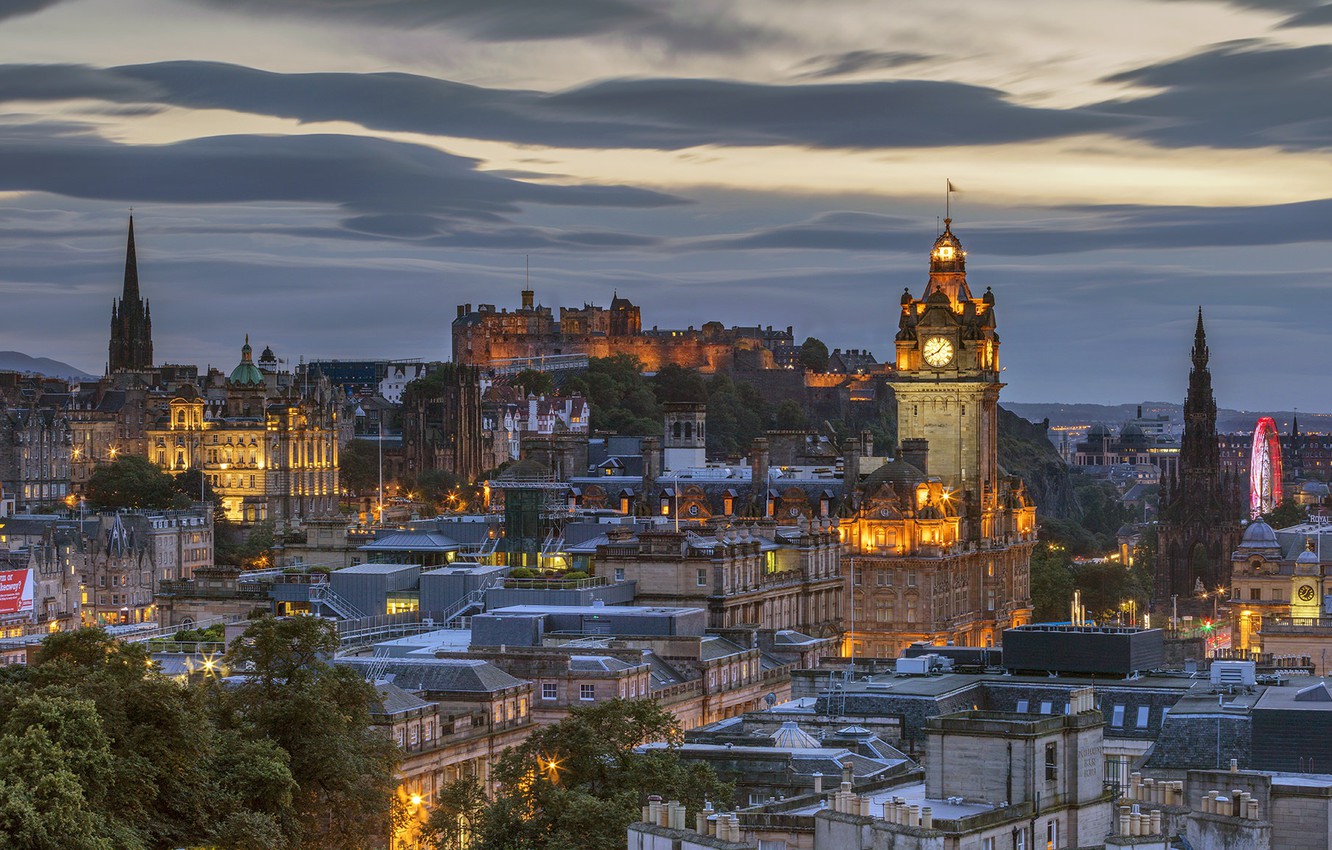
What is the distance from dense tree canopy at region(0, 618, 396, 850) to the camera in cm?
6362

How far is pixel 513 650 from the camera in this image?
9988cm

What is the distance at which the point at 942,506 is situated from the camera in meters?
173

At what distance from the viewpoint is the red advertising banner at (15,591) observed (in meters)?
154

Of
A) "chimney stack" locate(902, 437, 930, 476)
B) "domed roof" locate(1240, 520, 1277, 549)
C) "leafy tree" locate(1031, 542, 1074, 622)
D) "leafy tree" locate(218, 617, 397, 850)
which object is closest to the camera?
A: "leafy tree" locate(218, 617, 397, 850)

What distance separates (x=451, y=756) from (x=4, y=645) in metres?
33.8

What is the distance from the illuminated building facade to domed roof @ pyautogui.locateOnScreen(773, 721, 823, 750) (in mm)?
82083

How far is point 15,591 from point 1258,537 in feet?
238

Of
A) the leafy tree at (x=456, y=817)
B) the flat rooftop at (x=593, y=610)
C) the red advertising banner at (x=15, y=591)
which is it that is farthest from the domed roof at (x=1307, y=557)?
the leafy tree at (x=456, y=817)

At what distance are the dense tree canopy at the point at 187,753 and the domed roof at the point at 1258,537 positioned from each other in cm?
9487

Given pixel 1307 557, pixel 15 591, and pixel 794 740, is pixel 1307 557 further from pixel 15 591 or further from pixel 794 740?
pixel 794 740

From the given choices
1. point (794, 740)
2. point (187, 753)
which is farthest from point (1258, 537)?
point (187, 753)

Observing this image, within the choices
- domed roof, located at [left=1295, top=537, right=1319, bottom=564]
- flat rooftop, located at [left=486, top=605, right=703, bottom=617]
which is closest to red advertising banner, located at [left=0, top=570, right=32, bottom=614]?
flat rooftop, located at [left=486, top=605, right=703, bottom=617]

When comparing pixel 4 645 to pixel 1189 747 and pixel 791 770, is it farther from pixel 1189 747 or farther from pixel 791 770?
pixel 1189 747

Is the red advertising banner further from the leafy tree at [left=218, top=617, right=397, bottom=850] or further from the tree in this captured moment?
the tree
